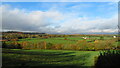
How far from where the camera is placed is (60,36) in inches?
614

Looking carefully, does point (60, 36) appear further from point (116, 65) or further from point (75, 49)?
point (116, 65)

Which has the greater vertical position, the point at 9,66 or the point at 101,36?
the point at 101,36

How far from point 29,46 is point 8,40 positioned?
2540 mm

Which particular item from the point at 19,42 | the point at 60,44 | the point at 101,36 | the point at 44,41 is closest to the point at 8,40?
the point at 19,42

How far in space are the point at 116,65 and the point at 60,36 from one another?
11646 millimetres

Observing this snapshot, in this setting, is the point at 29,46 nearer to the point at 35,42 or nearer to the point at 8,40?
the point at 35,42

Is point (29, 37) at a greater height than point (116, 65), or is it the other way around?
Result: point (29, 37)

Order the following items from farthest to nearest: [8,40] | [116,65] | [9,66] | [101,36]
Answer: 1. [101,36]
2. [8,40]
3. [9,66]
4. [116,65]

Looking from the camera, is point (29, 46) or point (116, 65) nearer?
point (116, 65)

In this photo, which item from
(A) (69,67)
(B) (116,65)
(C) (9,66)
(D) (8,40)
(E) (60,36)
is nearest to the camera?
(B) (116,65)

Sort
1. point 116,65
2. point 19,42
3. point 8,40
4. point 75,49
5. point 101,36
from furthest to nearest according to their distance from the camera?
point 101,36 → point 75,49 → point 19,42 → point 8,40 → point 116,65

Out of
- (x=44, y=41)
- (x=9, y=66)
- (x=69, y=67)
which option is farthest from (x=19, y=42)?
(x=69, y=67)

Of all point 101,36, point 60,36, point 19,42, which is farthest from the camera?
point 60,36

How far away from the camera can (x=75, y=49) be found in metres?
12.5
